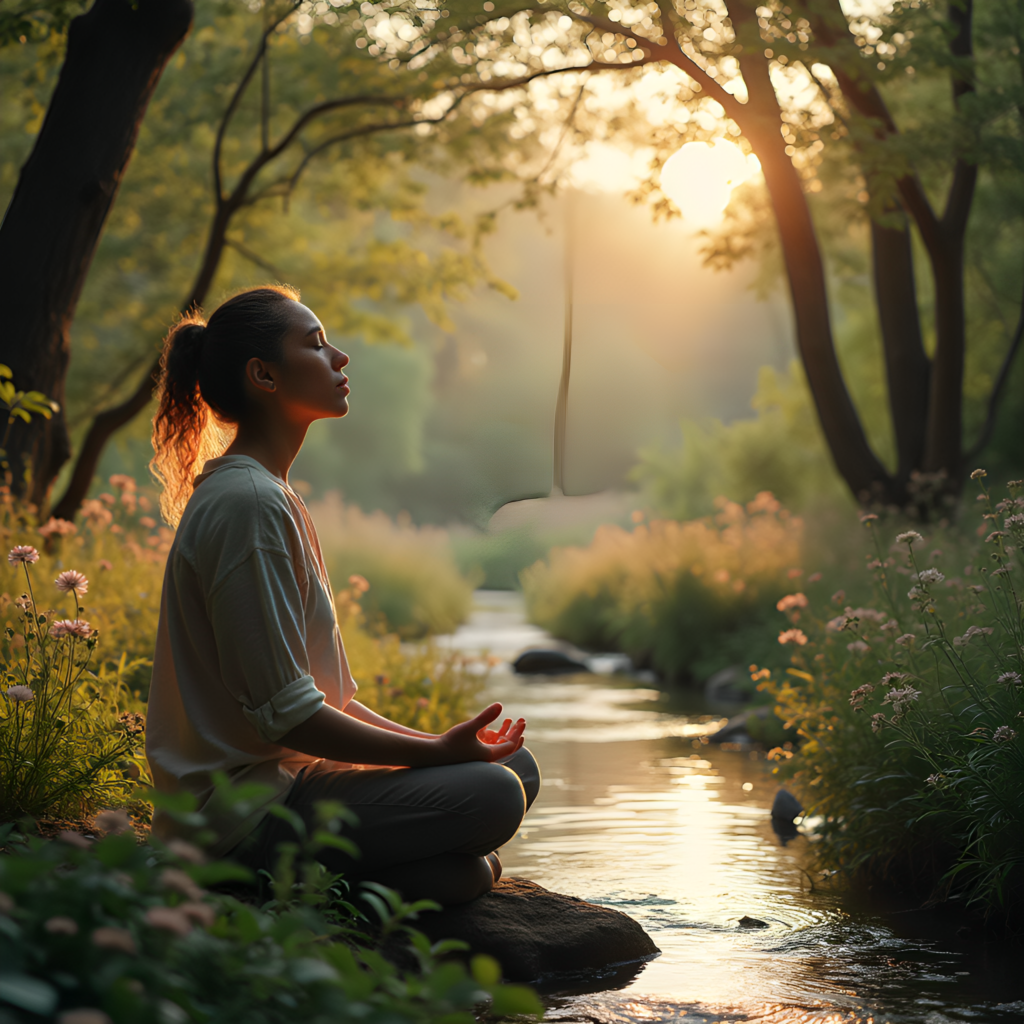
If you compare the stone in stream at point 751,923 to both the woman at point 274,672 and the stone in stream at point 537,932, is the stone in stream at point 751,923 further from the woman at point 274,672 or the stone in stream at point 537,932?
the woman at point 274,672

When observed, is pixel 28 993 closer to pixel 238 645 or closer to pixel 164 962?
pixel 164 962

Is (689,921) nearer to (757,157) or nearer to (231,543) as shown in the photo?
(231,543)

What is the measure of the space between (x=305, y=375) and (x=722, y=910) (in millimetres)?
2223

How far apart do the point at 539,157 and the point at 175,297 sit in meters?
4.94

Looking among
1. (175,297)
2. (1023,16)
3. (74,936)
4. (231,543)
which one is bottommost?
(74,936)

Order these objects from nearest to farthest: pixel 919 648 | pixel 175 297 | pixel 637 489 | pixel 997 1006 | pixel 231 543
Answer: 1. pixel 231 543
2. pixel 997 1006
3. pixel 919 648
4. pixel 175 297
5. pixel 637 489

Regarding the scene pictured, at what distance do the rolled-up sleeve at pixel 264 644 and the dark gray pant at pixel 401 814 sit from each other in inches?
10.3

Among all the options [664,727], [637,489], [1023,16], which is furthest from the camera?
[637,489]

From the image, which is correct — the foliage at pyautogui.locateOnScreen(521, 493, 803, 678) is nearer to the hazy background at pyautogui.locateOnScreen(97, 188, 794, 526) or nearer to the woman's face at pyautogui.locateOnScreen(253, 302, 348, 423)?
the woman's face at pyautogui.locateOnScreen(253, 302, 348, 423)

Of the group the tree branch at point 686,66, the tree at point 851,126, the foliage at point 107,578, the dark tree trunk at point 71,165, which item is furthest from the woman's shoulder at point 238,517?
the tree branch at point 686,66

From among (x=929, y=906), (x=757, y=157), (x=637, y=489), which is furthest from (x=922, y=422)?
(x=637, y=489)

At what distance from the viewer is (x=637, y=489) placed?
34.0m

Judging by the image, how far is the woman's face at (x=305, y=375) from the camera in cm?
250

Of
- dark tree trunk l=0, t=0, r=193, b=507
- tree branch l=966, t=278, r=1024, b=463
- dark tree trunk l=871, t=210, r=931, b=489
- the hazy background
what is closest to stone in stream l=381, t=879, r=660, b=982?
dark tree trunk l=0, t=0, r=193, b=507
